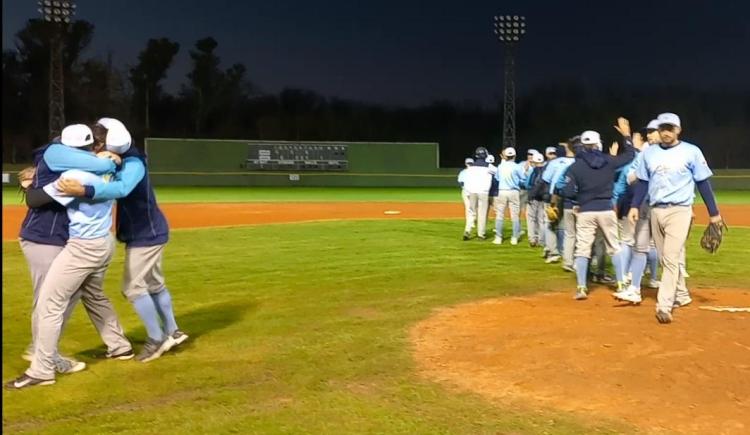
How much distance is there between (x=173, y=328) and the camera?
6035 millimetres

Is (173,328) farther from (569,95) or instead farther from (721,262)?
(569,95)

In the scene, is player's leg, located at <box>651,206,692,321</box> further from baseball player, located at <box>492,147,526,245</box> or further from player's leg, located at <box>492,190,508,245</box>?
player's leg, located at <box>492,190,508,245</box>

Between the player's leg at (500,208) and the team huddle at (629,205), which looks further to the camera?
the player's leg at (500,208)

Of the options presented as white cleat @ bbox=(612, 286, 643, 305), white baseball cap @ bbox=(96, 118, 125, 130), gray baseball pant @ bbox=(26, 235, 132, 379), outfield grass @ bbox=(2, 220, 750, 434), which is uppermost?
white baseball cap @ bbox=(96, 118, 125, 130)

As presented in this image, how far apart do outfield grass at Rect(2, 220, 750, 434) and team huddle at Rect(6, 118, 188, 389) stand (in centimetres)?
27

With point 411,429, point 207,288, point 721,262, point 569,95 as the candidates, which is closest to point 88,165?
point 411,429

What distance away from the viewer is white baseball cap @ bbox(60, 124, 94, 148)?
16.3 feet

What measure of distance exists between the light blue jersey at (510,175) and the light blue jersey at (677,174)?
6095mm

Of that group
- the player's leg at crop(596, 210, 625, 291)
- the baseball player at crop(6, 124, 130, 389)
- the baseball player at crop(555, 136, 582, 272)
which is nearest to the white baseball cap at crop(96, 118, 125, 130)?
the baseball player at crop(6, 124, 130, 389)

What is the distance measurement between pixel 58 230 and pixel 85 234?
0.32m

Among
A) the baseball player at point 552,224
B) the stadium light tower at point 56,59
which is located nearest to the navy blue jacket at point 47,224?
the baseball player at point 552,224

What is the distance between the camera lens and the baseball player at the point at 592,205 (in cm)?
794

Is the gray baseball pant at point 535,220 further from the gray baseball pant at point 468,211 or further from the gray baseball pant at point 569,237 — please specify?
the gray baseball pant at point 569,237

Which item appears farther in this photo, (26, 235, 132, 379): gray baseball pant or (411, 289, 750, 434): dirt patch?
(26, 235, 132, 379): gray baseball pant
